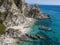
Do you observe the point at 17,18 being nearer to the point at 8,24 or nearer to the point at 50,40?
the point at 8,24

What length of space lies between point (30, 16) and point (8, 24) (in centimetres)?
3636

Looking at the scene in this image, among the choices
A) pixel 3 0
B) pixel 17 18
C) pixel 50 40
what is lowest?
pixel 50 40

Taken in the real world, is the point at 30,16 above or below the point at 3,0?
below

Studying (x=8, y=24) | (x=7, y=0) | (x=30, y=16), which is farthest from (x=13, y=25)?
(x=30, y=16)

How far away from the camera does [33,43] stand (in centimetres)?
5800

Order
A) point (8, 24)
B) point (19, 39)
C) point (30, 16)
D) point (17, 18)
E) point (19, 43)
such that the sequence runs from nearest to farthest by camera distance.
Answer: point (19, 43), point (19, 39), point (8, 24), point (17, 18), point (30, 16)

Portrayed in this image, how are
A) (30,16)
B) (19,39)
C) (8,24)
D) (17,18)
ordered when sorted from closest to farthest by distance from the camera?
(19,39) < (8,24) < (17,18) < (30,16)

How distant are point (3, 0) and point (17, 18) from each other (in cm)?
1401

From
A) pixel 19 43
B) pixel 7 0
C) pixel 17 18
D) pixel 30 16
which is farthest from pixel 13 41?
pixel 30 16

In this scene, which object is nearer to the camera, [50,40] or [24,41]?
[24,41]

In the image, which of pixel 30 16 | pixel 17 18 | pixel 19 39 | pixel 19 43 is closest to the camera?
pixel 19 43

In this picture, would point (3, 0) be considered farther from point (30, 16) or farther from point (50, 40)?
point (50, 40)

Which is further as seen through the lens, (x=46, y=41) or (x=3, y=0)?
(x=3, y=0)

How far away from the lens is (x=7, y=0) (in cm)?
8919
